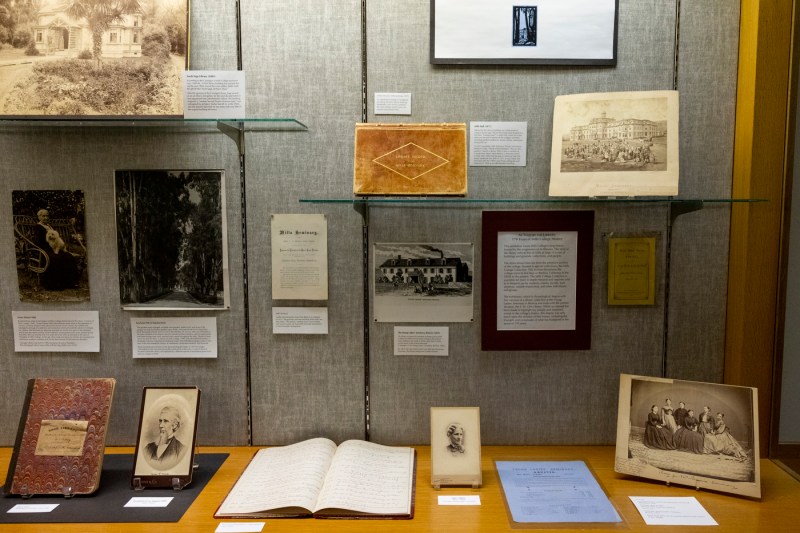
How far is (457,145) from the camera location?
1522mm

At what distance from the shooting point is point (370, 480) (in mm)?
1475

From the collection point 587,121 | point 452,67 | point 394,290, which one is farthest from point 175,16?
point 587,121

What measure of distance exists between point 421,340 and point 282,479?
1.77 feet

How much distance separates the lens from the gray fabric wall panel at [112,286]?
5.41 ft

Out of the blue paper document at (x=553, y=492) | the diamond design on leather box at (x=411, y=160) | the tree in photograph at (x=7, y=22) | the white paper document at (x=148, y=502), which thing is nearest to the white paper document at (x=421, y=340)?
the blue paper document at (x=553, y=492)

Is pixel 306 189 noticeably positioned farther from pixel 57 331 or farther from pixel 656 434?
pixel 656 434

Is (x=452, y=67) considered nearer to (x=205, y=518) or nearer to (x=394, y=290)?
(x=394, y=290)

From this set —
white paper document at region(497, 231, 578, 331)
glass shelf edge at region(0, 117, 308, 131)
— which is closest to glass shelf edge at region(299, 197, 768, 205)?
white paper document at region(497, 231, 578, 331)

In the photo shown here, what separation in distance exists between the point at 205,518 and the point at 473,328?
0.86 meters

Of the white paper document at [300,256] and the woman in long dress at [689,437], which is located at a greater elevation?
the white paper document at [300,256]

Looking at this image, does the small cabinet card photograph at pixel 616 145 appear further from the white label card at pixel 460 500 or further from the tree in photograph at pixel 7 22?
the tree in photograph at pixel 7 22

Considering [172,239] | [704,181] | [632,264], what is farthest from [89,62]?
[704,181]

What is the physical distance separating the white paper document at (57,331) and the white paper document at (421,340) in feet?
2.95

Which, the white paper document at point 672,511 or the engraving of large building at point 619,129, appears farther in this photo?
the engraving of large building at point 619,129
